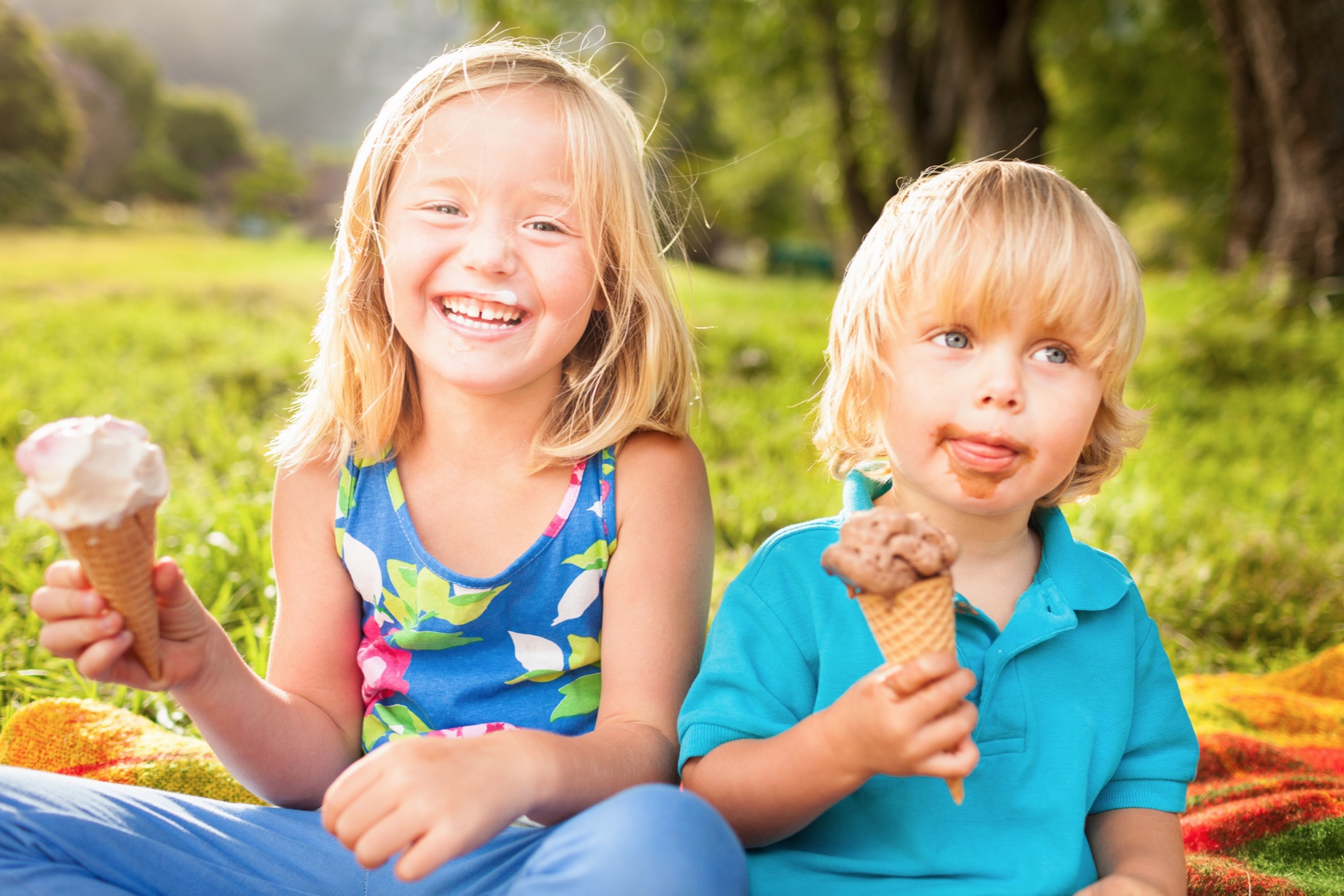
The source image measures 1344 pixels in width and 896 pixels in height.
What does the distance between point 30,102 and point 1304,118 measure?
14.8m

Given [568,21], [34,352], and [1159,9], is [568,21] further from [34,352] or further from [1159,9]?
[34,352]

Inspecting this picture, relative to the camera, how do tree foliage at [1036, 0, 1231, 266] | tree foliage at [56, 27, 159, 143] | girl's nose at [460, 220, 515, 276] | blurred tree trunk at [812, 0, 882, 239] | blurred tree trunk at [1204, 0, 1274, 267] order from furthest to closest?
tree foliage at [56, 27, 159, 143] → tree foliage at [1036, 0, 1231, 266] → blurred tree trunk at [812, 0, 882, 239] → blurred tree trunk at [1204, 0, 1274, 267] → girl's nose at [460, 220, 515, 276]

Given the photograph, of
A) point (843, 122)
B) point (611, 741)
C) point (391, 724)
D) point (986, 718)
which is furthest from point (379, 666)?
A: point (843, 122)

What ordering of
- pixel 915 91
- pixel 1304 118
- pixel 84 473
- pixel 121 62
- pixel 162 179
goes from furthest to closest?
pixel 121 62, pixel 162 179, pixel 915 91, pixel 1304 118, pixel 84 473

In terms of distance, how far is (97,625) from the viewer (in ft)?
4.25

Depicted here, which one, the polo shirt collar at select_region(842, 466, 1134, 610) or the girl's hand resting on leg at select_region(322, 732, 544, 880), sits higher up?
the polo shirt collar at select_region(842, 466, 1134, 610)

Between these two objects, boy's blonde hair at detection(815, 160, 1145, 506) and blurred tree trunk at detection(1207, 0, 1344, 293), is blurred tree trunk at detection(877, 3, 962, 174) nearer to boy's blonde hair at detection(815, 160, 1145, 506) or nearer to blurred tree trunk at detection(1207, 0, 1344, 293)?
blurred tree trunk at detection(1207, 0, 1344, 293)

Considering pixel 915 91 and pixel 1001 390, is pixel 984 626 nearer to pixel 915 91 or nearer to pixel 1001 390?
pixel 1001 390

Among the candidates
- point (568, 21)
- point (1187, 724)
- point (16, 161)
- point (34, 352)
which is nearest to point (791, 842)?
point (1187, 724)

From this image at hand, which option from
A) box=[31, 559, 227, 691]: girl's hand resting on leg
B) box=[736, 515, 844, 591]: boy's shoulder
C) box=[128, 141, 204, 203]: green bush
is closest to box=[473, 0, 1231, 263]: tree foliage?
box=[128, 141, 204, 203]: green bush

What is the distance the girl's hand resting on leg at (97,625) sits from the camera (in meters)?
1.29

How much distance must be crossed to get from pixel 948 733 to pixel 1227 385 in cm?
542

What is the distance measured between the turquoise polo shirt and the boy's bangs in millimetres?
370

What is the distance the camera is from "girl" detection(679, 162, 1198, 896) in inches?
58.6
